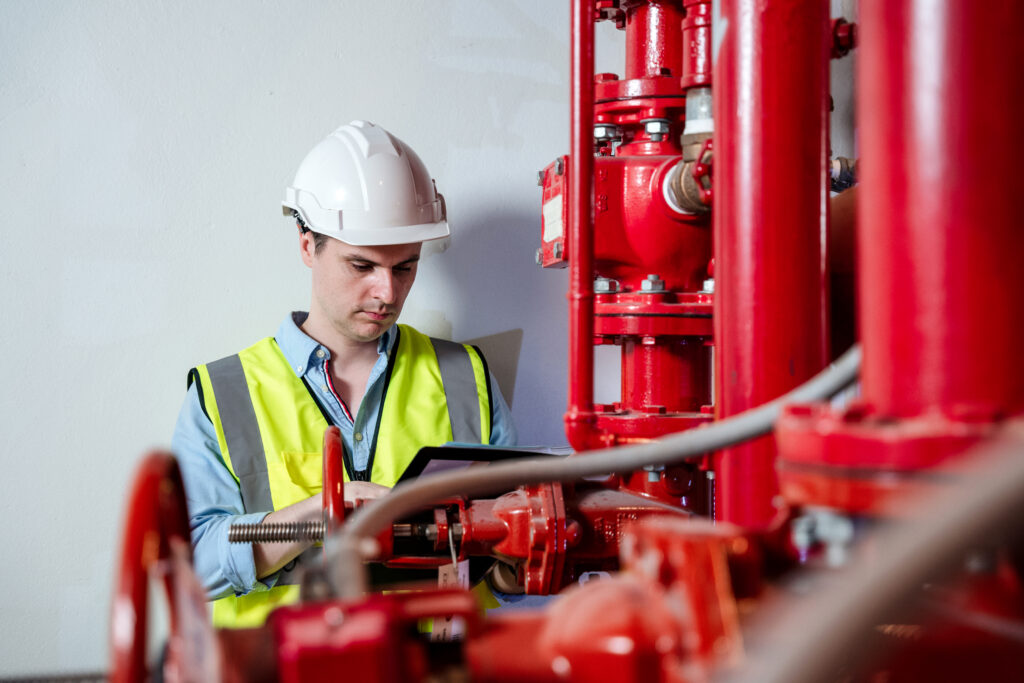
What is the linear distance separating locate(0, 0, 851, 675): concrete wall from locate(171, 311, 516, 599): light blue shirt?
207mm

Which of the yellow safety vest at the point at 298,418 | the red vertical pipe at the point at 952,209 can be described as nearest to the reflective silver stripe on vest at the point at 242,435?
the yellow safety vest at the point at 298,418

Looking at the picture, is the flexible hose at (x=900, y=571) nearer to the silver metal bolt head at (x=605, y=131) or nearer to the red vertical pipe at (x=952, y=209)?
the red vertical pipe at (x=952, y=209)

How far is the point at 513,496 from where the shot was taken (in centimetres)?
104

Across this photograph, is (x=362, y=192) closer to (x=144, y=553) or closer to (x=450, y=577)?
(x=450, y=577)

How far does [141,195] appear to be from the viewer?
184 cm

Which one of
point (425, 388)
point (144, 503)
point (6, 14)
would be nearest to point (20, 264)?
point (6, 14)

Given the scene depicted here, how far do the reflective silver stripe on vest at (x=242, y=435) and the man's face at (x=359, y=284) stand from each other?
23cm

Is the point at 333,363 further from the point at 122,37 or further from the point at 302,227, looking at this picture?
the point at 122,37

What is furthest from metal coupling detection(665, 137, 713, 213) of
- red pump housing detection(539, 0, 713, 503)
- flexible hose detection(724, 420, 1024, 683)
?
flexible hose detection(724, 420, 1024, 683)

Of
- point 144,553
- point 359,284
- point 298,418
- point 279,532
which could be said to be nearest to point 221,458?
point 298,418

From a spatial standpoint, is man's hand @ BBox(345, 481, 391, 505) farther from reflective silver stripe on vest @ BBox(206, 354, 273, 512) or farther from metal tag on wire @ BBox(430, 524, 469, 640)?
reflective silver stripe on vest @ BBox(206, 354, 273, 512)

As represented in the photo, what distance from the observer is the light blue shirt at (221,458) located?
58.4 inches

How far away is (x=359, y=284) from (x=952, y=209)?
1398mm

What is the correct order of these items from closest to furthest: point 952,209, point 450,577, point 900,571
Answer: point 900,571, point 952,209, point 450,577
